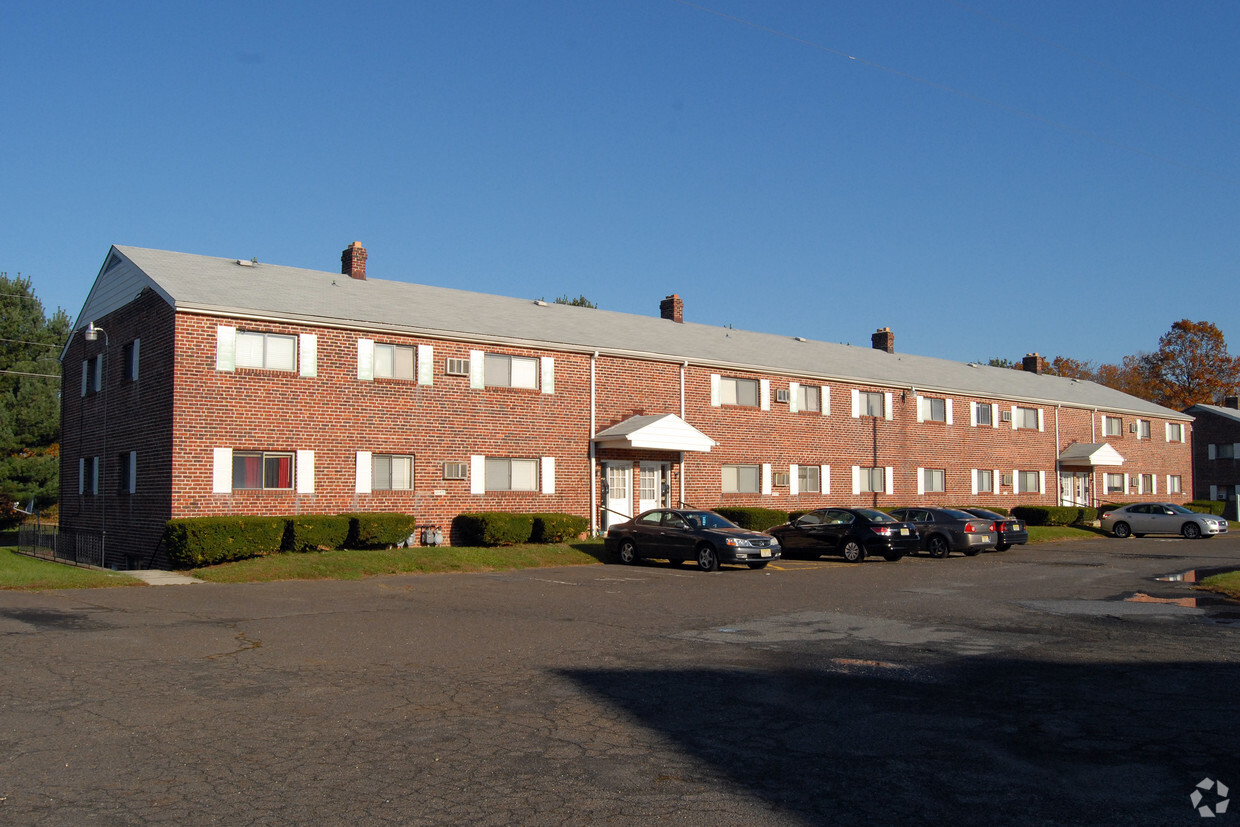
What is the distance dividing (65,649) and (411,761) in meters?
6.27

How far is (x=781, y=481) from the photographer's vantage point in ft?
111

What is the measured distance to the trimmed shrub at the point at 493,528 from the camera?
2503 centimetres

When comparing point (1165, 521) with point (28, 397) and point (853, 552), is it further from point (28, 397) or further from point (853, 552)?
point (28, 397)

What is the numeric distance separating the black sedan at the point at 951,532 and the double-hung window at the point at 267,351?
56.1 ft

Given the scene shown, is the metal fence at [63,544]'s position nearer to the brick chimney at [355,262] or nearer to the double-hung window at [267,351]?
the double-hung window at [267,351]

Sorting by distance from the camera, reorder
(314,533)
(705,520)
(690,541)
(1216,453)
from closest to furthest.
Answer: (314,533) < (690,541) < (705,520) < (1216,453)

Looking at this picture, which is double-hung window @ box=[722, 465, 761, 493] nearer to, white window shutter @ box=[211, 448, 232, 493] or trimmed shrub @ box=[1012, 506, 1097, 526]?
trimmed shrub @ box=[1012, 506, 1097, 526]

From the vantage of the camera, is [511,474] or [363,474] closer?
[363,474]

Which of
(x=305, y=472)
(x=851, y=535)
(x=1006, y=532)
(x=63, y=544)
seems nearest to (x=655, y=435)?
(x=851, y=535)

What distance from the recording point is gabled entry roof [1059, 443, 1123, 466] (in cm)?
4450

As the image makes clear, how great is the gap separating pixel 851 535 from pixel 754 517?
14.5 ft

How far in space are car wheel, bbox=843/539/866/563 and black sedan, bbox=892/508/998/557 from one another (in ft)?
9.60

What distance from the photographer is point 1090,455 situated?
44.5m

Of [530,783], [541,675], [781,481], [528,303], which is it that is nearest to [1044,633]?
[541,675]
